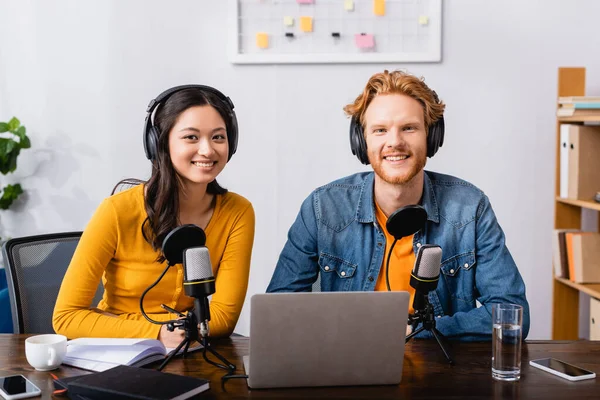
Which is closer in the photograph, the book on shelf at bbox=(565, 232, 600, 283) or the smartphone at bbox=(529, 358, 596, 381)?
the smartphone at bbox=(529, 358, 596, 381)

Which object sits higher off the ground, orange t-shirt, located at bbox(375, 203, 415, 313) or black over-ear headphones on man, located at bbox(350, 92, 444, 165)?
black over-ear headphones on man, located at bbox(350, 92, 444, 165)

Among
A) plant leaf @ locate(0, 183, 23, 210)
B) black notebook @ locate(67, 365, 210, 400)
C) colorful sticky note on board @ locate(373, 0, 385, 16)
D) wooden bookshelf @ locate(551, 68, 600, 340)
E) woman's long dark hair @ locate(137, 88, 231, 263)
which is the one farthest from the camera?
plant leaf @ locate(0, 183, 23, 210)

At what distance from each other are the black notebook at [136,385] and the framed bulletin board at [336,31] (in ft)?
7.38

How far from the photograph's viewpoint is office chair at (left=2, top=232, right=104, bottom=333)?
1990 mm

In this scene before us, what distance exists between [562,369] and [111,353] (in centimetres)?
89

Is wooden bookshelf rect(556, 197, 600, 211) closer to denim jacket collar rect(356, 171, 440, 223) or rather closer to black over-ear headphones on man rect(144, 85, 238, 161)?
denim jacket collar rect(356, 171, 440, 223)

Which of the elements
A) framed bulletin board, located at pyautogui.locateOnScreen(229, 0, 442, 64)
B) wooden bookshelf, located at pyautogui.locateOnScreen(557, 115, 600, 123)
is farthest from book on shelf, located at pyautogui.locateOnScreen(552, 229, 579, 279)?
framed bulletin board, located at pyautogui.locateOnScreen(229, 0, 442, 64)

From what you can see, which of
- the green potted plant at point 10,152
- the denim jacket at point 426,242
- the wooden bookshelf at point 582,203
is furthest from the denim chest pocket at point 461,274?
the green potted plant at point 10,152

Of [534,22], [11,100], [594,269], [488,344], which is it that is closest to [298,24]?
[534,22]

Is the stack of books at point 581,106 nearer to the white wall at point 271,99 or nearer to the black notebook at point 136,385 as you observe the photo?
the white wall at point 271,99

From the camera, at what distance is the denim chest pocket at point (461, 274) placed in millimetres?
1901

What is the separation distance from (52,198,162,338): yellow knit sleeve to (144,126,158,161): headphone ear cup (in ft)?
0.53

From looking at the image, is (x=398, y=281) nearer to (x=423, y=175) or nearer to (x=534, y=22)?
(x=423, y=175)

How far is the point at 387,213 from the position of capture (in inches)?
79.0
